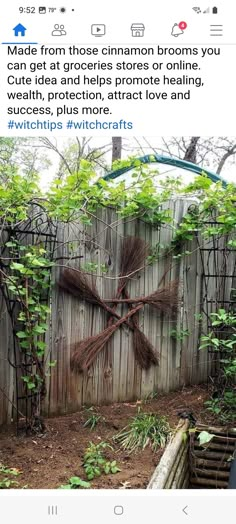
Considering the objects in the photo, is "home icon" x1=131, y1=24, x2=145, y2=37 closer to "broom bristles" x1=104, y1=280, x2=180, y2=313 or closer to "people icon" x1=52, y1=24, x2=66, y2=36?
"people icon" x1=52, y1=24, x2=66, y2=36

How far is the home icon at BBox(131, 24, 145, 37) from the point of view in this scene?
1242mm

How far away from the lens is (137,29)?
125 centimetres

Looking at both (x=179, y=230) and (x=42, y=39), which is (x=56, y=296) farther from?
(x=42, y=39)

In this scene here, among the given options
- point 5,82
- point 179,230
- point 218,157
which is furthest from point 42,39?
point 218,157

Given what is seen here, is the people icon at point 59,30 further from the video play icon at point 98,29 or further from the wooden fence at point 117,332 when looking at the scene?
the wooden fence at point 117,332

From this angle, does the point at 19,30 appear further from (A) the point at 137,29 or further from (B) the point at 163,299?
(B) the point at 163,299

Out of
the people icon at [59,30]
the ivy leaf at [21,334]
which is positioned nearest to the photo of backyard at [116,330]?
the ivy leaf at [21,334]

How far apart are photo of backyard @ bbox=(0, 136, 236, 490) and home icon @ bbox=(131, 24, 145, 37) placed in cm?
95

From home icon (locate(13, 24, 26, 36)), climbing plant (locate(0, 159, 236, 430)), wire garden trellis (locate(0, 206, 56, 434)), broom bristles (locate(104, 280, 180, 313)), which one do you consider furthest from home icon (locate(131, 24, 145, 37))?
broom bristles (locate(104, 280, 180, 313))

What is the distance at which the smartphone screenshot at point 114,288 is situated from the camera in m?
1.25

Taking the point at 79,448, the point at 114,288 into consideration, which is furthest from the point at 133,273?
the point at 79,448

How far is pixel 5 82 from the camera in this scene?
132 cm

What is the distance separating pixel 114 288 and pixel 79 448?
1.09 metres
